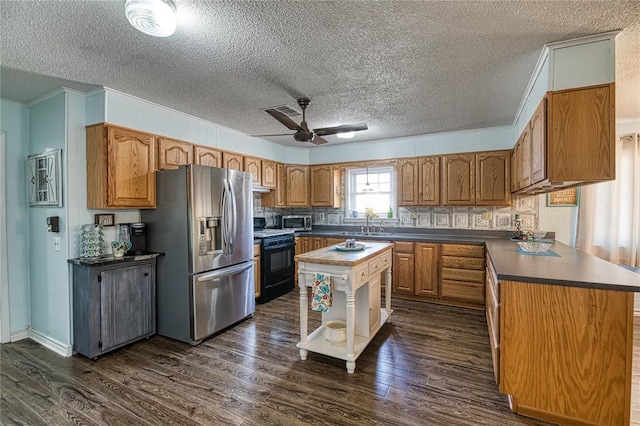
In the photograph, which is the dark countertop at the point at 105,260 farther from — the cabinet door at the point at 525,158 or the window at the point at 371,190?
the cabinet door at the point at 525,158

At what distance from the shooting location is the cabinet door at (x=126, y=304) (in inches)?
106

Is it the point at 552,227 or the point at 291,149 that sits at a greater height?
the point at 291,149

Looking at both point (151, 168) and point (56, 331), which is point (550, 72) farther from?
point (56, 331)

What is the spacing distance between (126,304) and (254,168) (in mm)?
2481

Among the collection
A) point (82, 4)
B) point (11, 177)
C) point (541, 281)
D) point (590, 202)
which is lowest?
point (541, 281)

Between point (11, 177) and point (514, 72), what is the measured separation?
491 cm

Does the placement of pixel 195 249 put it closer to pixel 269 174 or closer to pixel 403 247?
pixel 269 174

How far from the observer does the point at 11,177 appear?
305cm

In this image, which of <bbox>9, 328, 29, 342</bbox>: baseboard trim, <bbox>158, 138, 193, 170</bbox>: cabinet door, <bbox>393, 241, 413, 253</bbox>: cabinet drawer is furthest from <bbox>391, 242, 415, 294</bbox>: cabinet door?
<bbox>9, 328, 29, 342</bbox>: baseboard trim

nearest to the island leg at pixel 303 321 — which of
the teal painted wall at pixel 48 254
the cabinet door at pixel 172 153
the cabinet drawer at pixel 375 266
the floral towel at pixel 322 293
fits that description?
the floral towel at pixel 322 293

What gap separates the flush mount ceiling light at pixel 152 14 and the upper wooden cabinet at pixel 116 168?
158 cm

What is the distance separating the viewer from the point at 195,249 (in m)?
2.93

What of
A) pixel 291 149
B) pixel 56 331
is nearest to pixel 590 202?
pixel 291 149

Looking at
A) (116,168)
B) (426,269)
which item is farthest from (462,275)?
(116,168)
